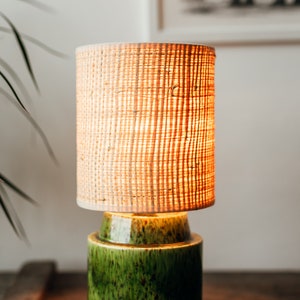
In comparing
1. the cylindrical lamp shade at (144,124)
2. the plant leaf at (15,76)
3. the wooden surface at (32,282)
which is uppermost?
the plant leaf at (15,76)

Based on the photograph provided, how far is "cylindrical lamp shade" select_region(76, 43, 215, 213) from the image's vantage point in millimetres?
987

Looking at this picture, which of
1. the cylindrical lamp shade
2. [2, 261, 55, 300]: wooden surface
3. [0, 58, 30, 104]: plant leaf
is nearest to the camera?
the cylindrical lamp shade

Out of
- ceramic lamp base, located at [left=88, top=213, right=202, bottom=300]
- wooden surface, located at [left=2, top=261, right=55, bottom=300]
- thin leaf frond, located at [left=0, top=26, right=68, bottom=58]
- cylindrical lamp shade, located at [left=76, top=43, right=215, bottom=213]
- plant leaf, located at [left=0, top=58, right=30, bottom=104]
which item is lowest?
wooden surface, located at [left=2, top=261, right=55, bottom=300]

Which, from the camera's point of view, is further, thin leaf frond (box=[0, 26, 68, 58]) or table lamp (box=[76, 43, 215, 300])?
thin leaf frond (box=[0, 26, 68, 58])

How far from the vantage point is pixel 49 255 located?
147 centimetres

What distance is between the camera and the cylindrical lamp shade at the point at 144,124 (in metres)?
0.99

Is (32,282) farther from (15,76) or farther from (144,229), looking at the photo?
(15,76)

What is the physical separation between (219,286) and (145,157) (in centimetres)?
50

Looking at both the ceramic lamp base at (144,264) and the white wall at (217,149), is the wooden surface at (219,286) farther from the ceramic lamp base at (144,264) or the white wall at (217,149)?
the ceramic lamp base at (144,264)

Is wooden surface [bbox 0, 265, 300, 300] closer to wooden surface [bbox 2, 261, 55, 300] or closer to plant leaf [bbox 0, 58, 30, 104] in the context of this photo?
wooden surface [bbox 2, 261, 55, 300]

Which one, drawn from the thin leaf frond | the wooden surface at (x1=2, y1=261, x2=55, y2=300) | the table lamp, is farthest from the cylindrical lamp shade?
the thin leaf frond

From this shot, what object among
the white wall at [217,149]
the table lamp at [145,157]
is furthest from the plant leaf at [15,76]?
the table lamp at [145,157]

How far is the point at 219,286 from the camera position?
1333 millimetres

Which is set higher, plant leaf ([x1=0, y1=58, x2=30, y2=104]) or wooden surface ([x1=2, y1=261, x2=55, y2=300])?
plant leaf ([x1=0, y1=58, x2=30, y2=104])
